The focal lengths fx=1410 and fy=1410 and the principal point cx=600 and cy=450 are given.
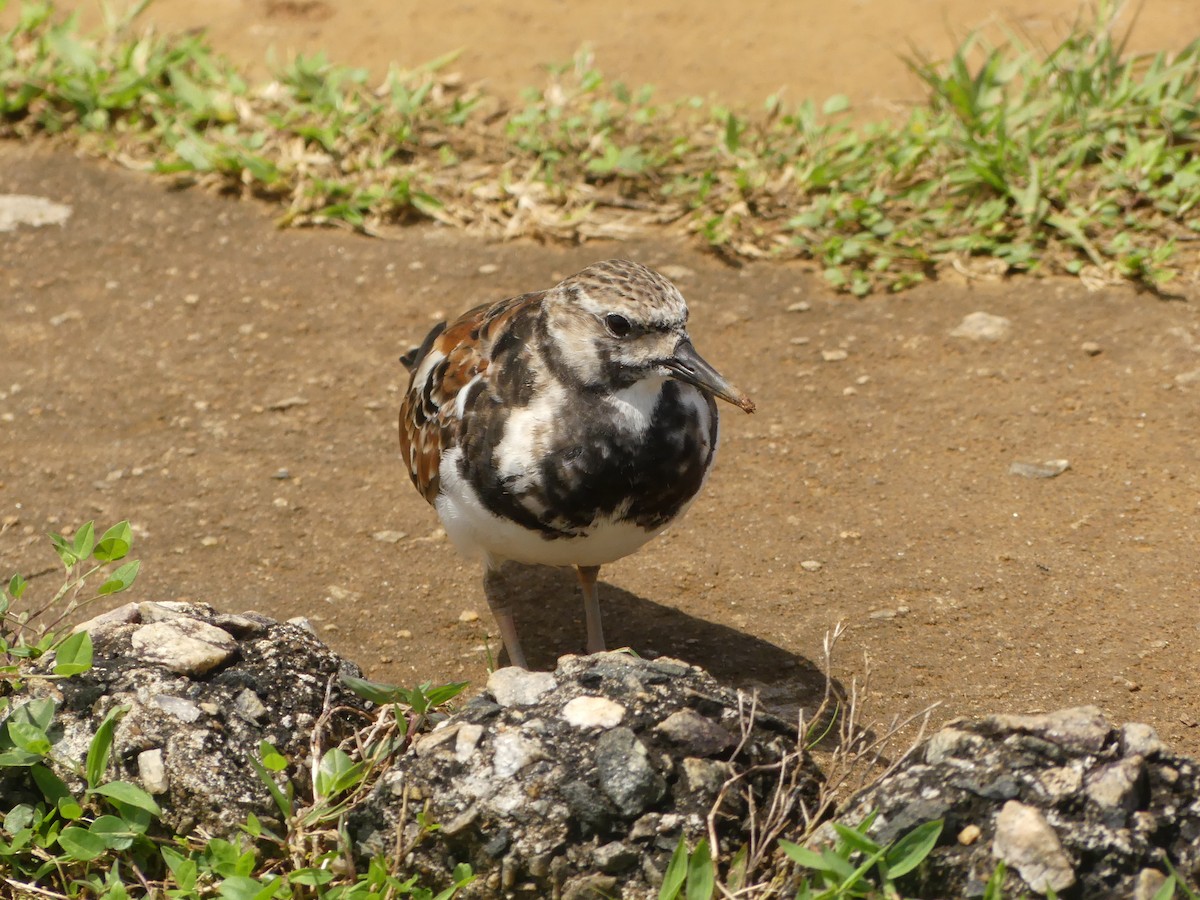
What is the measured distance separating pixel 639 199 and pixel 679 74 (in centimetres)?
135

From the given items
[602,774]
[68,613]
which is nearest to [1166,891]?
[602,774]

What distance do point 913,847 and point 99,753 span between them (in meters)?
1.82

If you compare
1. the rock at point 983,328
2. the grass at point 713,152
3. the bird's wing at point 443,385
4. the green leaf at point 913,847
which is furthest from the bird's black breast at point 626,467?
the grass at point 713,152

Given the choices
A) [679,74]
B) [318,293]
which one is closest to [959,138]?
[679,74]

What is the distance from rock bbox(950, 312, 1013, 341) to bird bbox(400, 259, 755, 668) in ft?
7.73

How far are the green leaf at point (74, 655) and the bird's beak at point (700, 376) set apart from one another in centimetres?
164

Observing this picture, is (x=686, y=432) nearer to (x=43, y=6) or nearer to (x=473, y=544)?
(x=473, y=544)

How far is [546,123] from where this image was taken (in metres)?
7.48

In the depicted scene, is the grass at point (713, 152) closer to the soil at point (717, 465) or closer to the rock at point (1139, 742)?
the soil at point (717, 465)

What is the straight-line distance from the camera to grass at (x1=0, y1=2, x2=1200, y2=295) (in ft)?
21.4

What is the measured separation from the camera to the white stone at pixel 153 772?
325 centimetres

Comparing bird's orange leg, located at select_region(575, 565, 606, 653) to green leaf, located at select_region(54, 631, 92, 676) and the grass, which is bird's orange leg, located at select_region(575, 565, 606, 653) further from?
the grass

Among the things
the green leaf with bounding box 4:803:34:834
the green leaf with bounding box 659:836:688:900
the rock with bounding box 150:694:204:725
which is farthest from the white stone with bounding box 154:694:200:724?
the green leaf with bounding box 659:836:688:900

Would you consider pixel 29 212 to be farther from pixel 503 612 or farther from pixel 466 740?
pixel 466 740
